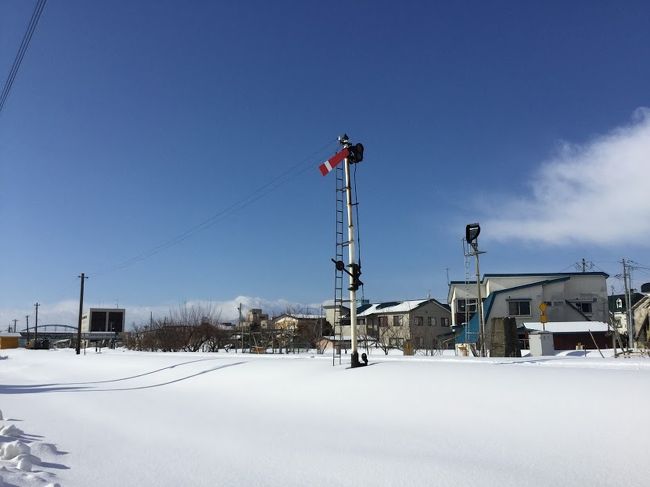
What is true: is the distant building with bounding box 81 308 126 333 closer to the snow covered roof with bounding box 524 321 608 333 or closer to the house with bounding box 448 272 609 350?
the house with bounding box 448 272 609 350

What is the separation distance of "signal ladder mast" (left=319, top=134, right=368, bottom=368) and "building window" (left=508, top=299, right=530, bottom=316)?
33.6 meters

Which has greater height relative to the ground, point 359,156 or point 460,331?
point 359,156

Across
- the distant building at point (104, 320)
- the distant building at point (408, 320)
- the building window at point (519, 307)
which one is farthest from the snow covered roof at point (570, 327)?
the distant building at point (104, 320)

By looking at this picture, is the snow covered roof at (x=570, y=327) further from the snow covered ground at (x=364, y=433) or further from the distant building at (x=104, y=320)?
the distant building at (x=104, y=320)

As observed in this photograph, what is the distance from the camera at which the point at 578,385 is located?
9.19 metres

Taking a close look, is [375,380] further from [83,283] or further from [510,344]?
[83,283]

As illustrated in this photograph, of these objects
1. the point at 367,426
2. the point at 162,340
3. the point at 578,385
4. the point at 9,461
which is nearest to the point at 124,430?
the point at 9,461

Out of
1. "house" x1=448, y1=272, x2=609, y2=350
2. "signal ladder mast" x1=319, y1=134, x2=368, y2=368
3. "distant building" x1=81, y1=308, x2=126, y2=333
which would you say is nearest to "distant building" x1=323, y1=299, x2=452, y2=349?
"house" x1=448, y1=272, x2=609, y2=350

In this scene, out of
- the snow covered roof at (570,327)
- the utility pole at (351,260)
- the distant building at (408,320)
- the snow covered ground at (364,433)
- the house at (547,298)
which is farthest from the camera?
the distant building at (408,320)

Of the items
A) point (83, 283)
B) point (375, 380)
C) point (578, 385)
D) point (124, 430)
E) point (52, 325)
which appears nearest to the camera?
point (578, 385)

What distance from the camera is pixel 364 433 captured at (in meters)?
9.07

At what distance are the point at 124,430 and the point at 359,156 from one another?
10114 mm

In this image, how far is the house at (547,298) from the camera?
151ft

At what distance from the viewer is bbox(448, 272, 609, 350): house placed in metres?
46.0
